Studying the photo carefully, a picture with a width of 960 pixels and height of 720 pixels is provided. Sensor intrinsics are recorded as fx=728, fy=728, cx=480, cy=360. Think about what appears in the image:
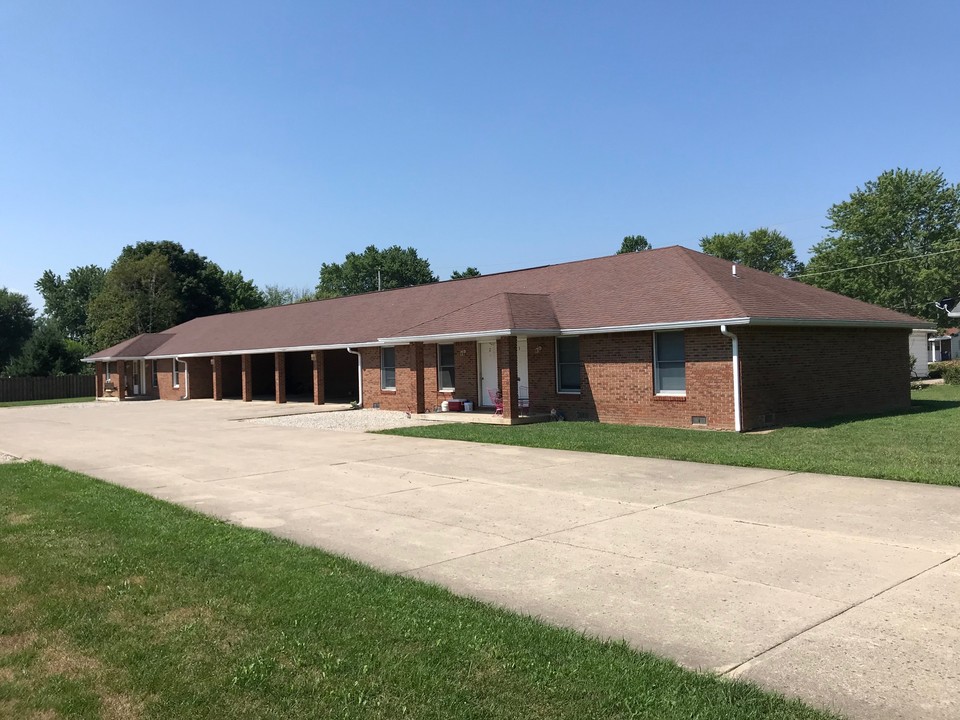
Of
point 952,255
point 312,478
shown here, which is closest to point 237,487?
point 312,478

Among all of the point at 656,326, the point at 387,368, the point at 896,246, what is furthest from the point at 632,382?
the point at 896,246

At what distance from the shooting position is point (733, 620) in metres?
5.01

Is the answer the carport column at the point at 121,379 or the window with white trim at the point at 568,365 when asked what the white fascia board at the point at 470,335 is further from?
the carport column at the point at 121,379

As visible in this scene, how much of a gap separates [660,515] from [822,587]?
2.62 metres

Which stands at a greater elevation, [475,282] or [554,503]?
[475,282]

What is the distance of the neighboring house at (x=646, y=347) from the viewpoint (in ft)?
55.4

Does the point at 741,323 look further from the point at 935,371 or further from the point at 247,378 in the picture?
the point at 935,371

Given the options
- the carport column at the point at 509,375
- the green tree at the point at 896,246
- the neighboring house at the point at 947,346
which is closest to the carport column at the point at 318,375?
the carport column at the point at 509,375

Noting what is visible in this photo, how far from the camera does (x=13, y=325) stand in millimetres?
74250

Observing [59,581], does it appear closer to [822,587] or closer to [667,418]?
[822,587]

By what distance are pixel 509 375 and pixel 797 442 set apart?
7.65 meters

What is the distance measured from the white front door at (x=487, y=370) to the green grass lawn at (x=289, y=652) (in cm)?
1576

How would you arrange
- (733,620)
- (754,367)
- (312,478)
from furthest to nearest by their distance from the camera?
(754,367), (312,478), (733,620)

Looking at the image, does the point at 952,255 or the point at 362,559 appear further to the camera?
the point at 952,255
